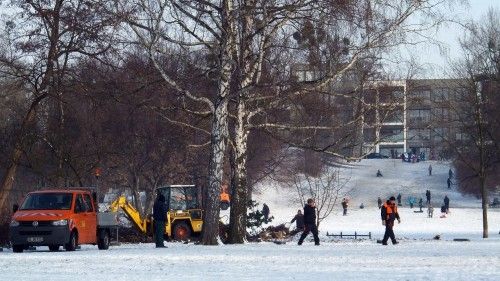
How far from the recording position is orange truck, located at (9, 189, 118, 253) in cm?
3491

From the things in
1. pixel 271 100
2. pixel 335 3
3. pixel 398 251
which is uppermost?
pixel 335 3

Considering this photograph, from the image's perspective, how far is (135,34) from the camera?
3569 cm

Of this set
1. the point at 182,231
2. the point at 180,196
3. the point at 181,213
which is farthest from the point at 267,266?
the point at 180,196

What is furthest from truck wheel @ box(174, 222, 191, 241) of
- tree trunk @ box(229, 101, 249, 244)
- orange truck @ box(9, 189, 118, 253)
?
tree trunk @ box(229, 101, 249, 244)

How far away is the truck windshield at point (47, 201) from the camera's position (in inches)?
1435

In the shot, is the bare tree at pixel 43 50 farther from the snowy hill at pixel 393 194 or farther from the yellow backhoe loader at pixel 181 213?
the snowy hill at pixel 393 194

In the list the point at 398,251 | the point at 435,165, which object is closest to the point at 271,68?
the point at 398,251

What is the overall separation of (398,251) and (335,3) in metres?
8.34

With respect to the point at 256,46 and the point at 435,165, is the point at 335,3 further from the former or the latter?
the point at 435,165

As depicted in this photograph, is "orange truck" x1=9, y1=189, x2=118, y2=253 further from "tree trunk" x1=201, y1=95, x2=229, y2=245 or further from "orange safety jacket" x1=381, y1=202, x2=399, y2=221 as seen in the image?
"orange safety jacket" x1=381, y1=202, x2=399, y2=221

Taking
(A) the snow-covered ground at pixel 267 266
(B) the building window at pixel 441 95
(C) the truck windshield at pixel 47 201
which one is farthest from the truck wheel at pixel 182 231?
(A) the snow-covered ground at pixel 267 266

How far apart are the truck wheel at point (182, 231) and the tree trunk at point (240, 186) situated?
10.6 metres

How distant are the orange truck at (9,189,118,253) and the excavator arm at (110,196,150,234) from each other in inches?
303

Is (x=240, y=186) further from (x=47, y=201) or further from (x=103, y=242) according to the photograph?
(x=47, y=201)
